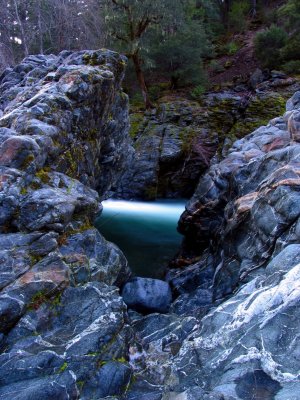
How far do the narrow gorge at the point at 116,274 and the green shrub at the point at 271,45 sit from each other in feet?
43.1

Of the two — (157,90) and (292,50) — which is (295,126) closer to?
(157,90)

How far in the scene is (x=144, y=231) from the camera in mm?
14680

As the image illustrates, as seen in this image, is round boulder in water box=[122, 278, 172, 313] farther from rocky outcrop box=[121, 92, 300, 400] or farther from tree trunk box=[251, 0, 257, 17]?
tree trunk box=[251, 0, 257, 17]

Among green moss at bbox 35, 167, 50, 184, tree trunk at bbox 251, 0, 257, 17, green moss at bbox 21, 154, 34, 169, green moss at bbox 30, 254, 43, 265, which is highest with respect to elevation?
tree trunk at bbox 251, 0, 257, 17

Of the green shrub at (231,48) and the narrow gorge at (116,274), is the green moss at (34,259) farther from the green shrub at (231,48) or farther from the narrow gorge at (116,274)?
the green shrub at (231,48)

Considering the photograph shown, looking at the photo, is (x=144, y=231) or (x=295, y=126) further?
(x=144, y=231)

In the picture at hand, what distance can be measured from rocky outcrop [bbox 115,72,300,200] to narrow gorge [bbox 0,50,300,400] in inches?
233

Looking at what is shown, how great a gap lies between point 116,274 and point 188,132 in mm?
13232

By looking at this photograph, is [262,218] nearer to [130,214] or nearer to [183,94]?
[130,214]

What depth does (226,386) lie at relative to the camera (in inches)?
151

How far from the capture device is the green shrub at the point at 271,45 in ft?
74.3

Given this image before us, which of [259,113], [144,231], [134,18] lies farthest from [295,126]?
[134,18]

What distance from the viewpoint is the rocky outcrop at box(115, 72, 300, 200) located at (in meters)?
18.2

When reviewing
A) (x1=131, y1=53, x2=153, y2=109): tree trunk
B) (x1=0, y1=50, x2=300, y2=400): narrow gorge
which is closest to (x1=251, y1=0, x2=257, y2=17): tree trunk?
(x1=131, y1=53, x2=153, y2=109): tree trunk
